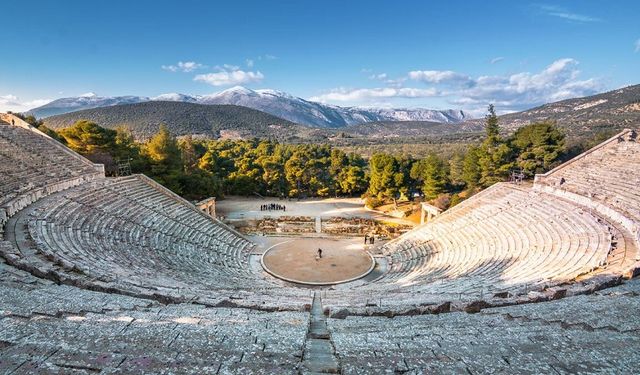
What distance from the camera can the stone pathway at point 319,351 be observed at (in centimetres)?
482

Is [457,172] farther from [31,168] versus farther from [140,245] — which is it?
[31,168]

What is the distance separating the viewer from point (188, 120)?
341ft

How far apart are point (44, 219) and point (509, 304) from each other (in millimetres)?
16292

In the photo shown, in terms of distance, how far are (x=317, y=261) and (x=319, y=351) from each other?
46.2ft

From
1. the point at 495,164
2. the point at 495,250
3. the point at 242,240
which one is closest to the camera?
the point at 495,250

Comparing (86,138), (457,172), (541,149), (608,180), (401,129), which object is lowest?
(457,172)

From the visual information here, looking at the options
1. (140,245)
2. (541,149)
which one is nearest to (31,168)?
(140,245)

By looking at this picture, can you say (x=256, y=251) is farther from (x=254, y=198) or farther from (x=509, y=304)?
(x=254, y=198)

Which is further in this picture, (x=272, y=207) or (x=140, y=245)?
(x=272, y=207)

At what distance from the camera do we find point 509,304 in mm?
7922

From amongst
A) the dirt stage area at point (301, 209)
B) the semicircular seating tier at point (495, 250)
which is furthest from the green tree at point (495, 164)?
the dirt stage area at point (301, 209)

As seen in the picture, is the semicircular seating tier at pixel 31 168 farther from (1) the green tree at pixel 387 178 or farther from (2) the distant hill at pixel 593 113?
(2) the distant hill at pixel 593 113

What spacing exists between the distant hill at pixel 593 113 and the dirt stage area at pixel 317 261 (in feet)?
150

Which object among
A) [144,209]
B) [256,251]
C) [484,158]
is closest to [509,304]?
[256,251]
